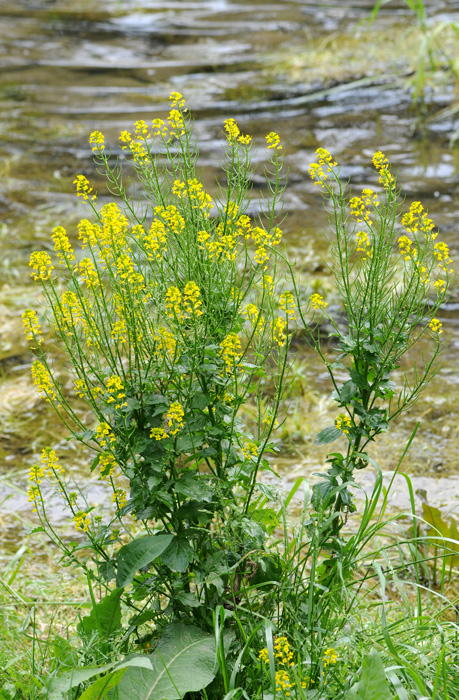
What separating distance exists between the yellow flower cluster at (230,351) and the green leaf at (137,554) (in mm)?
446

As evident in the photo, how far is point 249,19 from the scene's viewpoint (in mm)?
9867

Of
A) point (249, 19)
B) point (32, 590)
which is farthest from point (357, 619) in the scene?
point (249, 19)

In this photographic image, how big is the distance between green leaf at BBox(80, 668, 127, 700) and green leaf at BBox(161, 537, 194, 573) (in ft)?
0.84

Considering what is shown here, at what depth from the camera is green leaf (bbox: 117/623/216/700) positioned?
6.12ft

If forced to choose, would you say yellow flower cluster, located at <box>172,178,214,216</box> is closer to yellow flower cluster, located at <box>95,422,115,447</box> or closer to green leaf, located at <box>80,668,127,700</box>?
yellow flower cluster, located at <box>95,422,115,447</box>

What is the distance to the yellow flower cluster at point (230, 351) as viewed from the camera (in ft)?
6.05

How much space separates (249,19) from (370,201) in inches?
340

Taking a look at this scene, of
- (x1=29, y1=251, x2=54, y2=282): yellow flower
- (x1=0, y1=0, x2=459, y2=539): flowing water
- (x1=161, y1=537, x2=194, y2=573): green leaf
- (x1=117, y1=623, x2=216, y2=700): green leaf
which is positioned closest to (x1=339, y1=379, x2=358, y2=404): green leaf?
(x1=161, y1=537, x2=194, y2=573): green leaf

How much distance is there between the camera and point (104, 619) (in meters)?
2.00

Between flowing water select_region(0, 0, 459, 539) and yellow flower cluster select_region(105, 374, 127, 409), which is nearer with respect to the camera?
yellow flower cluster select_region(105, 374, 127, 409)

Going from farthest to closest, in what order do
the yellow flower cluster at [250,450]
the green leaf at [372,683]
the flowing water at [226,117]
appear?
the flowing water at [226,117], the yellow flower cluster at [250,450], the green leaf at [372,683]

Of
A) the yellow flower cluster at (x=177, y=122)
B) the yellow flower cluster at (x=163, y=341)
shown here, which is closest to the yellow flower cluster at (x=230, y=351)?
the yellow flower cluster at (x=163, y=341)

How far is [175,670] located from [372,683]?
0.48 m

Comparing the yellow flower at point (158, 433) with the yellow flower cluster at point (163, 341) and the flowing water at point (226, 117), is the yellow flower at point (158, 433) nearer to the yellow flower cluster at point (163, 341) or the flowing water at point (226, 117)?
the yellow flower cluster at point (163, 341)
